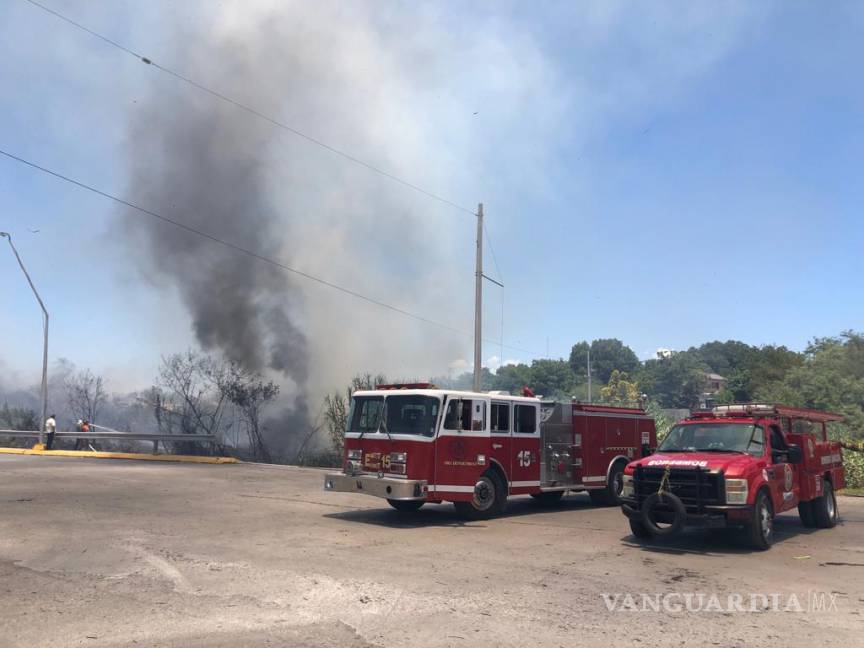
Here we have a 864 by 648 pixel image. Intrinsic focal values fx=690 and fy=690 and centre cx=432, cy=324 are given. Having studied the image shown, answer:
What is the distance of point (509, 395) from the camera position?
1249 cm

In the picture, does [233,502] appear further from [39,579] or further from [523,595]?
[523,595]

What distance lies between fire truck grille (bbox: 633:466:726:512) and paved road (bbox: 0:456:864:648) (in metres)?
0.67

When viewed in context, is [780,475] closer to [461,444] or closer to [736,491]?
[736,491]

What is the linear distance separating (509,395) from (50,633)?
8641 millimetres

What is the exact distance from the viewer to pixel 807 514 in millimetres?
11047

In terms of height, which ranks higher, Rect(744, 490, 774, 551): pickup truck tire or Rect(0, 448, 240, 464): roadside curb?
Rect(744, 490, 774, 551): pickup truck tire

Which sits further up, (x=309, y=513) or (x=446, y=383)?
(x=446, y=383)

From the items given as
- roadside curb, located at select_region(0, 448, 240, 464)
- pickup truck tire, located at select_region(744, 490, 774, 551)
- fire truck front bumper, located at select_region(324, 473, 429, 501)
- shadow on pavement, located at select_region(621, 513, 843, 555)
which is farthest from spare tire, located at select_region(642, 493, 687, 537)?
Result: roadside curb, located at select_region(0, 448, 240, 464)

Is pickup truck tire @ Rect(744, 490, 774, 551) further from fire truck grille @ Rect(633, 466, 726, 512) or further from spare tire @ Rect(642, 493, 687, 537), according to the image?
spare tire @ Rect(642, 493, 687, 537)

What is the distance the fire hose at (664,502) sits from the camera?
8.59 meters

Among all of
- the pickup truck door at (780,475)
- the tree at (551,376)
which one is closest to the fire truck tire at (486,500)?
the pickup truck door at (780,475)

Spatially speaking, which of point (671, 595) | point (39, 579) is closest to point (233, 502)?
point (39, 579)

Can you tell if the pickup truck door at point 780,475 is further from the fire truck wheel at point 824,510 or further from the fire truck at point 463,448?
the fire truck at point 463,448

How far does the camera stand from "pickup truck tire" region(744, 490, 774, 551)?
862 centimetres
